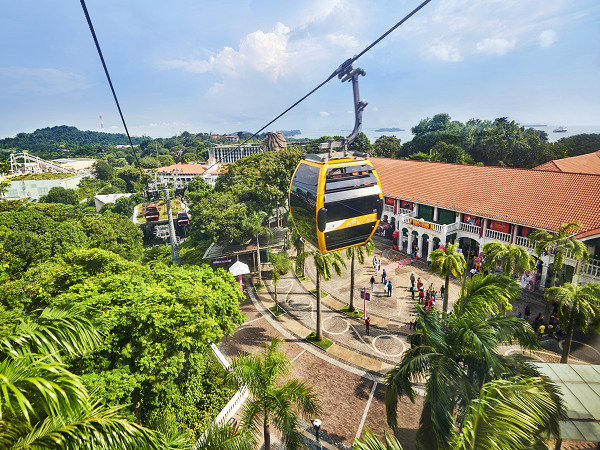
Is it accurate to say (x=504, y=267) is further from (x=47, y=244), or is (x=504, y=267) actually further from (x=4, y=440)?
(x=47, y=244)

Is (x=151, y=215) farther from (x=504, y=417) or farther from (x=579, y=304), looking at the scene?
(x=504, y=417)

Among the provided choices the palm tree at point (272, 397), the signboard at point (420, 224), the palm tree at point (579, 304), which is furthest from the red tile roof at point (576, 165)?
the palm tree at point (272, 397)

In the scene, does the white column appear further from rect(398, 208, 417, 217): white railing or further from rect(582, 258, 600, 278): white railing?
rect(398, 208, 417, 217): white railing

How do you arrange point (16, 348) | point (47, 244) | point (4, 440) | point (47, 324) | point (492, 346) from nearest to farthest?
point (4, 440) < point (16, 348) < point (47, 324) < point (492, 346) < point (47, 244)

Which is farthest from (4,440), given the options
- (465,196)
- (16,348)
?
(465,196)

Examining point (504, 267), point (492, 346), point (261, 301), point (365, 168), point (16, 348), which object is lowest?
point (261, 301)

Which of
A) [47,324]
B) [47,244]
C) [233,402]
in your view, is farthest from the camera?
[47,244]

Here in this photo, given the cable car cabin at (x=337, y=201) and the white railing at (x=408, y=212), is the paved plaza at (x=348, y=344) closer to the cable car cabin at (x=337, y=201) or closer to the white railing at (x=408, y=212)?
the white railing at (x=408, y=212)
